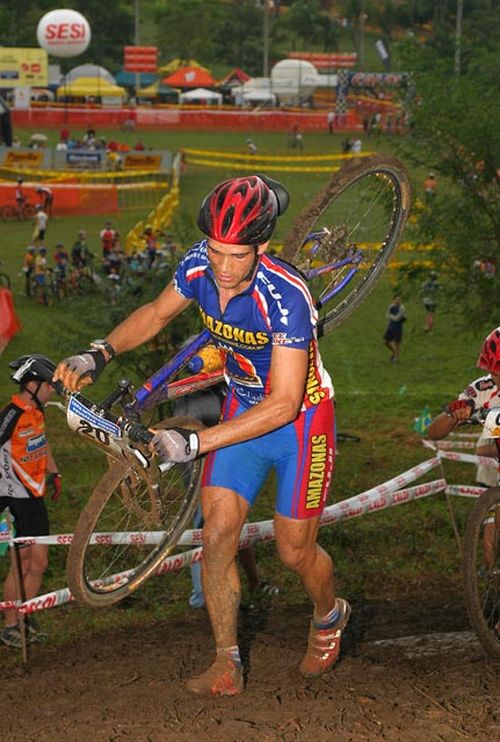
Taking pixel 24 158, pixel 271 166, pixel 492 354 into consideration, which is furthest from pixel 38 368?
pixel 271 166

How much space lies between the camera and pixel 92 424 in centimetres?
571

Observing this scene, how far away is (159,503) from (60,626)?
2376 mm

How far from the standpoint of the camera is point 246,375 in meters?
6.09

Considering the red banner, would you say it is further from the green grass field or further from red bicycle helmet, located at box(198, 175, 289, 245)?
red bicycle helmet, located at box(198, 175, 289, 245)

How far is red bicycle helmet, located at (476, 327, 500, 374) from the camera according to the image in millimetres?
7754

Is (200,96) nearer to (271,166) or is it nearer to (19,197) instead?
(271,166)

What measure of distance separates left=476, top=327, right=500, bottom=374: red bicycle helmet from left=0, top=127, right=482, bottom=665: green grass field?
2243mm

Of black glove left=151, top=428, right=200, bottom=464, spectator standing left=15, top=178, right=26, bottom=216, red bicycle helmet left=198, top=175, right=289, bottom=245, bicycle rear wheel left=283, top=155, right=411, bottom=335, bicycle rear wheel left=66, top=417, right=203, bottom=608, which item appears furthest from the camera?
spectator standing left=15, top=178, right=26, bottom=216

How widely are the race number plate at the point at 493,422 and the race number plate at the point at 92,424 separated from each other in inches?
97.8

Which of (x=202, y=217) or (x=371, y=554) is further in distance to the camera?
(x=371, y=554)

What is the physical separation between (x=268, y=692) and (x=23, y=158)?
44.8m

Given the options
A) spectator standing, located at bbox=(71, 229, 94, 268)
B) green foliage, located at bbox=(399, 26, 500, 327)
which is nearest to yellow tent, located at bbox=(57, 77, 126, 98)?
spectator standing, located at bbox=(71, 229, 94, 268)

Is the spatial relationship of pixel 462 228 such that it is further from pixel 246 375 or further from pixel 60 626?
pixel 246 375

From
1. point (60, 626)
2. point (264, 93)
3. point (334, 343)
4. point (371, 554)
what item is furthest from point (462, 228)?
point (264, 93)
